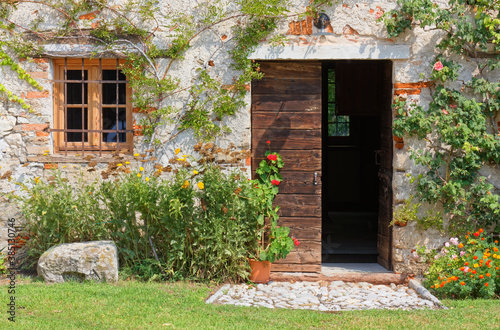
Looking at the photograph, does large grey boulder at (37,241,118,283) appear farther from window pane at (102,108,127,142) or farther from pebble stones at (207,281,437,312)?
window pane at (102,108,127,142)

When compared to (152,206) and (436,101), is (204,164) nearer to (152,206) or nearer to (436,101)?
(152,206)

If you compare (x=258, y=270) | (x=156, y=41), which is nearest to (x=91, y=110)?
(x=156, y=41)

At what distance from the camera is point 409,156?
20.2 feet

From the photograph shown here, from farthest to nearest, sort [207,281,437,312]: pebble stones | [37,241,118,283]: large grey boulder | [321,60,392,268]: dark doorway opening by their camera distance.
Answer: [321,60,392,268]: dark doorway opening
[37,241,118,283]: large grey boulder
[207,281,437,312]: pebble stones

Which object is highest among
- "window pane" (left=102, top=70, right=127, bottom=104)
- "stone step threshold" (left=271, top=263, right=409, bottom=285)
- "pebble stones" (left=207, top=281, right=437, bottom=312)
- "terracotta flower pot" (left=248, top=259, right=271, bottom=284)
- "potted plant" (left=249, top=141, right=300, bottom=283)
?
"window pane" (left=102, top=70, right=127, bottom=104)

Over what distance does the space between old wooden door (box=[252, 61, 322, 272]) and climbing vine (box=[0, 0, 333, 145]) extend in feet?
0.97

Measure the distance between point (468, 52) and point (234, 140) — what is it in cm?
280

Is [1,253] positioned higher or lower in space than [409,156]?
lower

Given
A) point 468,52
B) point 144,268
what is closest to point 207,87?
point 144,268

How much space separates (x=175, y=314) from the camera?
185 inches

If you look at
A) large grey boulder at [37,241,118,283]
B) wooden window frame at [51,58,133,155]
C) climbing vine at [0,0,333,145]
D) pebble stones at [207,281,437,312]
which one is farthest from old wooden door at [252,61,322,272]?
large grey boulder at [37,241,118,283]

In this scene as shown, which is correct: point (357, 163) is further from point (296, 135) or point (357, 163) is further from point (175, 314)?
point (175, 314)

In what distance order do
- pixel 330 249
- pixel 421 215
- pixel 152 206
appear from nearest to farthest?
pixel 152 206
pixel 421 215
pixel 330 249

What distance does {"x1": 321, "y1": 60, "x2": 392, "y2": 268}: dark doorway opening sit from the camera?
666cm
